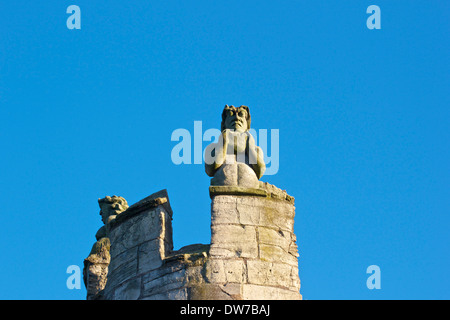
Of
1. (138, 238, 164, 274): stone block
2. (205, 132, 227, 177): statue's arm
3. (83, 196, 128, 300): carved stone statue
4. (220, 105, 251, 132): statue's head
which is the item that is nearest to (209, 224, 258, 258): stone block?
(138, 238, 164, 274): stone block

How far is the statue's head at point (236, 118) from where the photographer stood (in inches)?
596

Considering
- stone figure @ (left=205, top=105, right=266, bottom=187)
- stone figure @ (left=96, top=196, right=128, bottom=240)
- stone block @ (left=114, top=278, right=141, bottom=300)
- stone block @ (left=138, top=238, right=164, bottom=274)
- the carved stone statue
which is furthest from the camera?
stone figure @ (left=96, top=196, right=128, bottom=240)

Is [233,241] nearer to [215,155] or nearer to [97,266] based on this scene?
[215,155]

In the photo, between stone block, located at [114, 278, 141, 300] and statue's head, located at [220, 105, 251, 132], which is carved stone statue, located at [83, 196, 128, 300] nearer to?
stone block, located at [114, 278, 141, 300]

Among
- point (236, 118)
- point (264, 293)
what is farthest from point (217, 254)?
point (236, 118)

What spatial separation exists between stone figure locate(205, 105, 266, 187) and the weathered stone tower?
1cm

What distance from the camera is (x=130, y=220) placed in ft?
48.1

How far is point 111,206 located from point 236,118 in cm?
242

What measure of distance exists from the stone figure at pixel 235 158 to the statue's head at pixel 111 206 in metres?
2.03

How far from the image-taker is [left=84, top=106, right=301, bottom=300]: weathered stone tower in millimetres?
13492

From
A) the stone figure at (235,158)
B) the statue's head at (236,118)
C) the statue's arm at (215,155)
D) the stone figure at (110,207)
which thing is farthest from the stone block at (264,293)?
the stone figure at (110,207)
